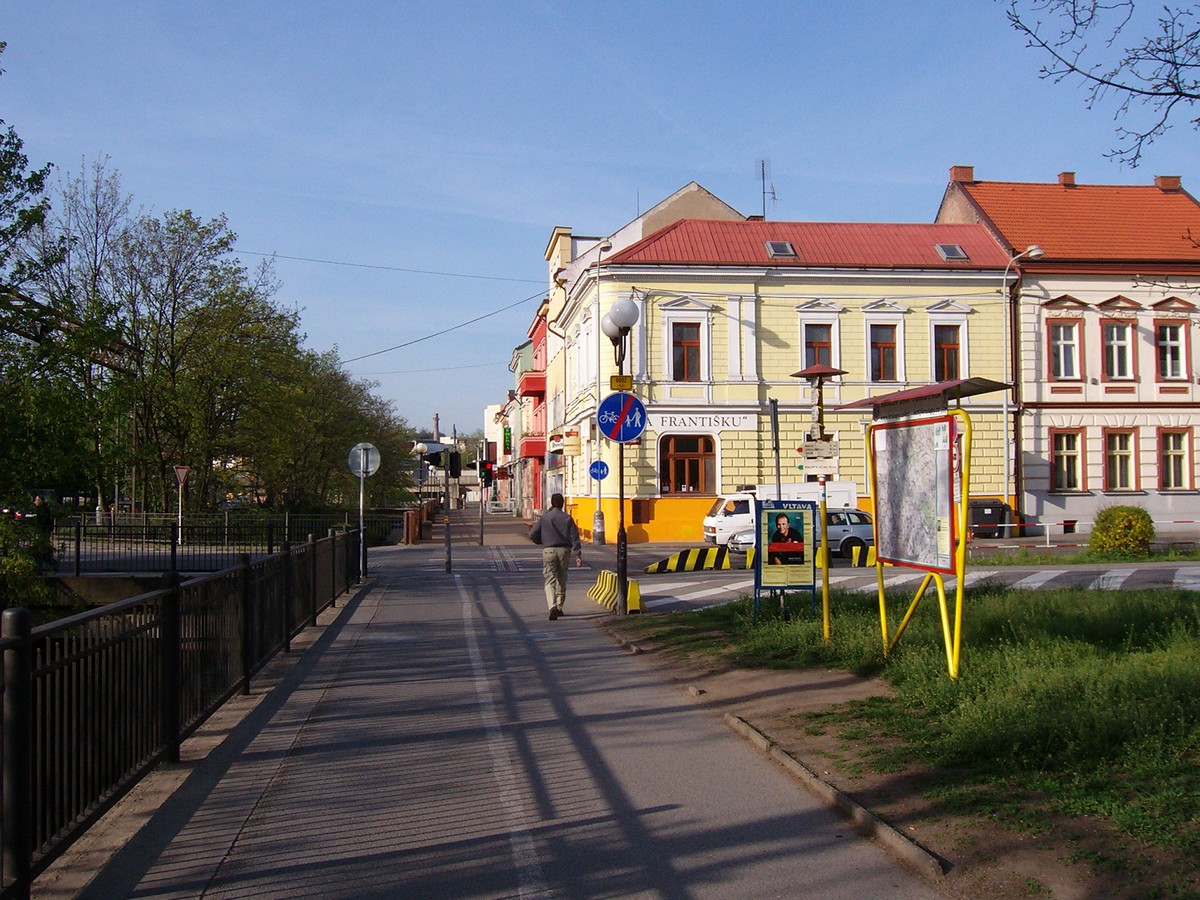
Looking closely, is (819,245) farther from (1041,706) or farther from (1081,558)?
(1041,706)

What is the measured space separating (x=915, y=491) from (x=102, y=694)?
6.39m

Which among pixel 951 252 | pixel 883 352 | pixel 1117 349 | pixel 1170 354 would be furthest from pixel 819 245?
pixel 1170 354

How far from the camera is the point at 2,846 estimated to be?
13.8ft

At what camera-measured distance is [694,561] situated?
77.8ft

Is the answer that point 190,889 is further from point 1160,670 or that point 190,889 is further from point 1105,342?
point 1105,342

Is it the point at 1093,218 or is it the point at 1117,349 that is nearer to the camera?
the point at 1117,349

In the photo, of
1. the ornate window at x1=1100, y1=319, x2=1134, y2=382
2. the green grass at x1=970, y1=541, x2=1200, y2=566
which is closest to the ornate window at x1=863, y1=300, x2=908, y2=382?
the ornate window at x1=1100, y1=319, x2=1134, y2=382

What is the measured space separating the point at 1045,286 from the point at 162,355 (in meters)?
32.1

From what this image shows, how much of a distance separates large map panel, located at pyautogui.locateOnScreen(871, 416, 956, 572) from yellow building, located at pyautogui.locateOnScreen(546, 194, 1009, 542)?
2688cm

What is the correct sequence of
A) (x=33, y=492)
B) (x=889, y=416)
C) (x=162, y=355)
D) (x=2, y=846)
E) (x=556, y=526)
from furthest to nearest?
1. (x=162, y=355)
2. (x=33, y=492)
3. (x=556, y=526)
4. (x=889, y=416)
5. (x=2, y=846)

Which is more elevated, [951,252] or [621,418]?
[951,252]

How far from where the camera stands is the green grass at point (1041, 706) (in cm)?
539

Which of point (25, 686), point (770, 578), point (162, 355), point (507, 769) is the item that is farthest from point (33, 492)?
point (162, 355)

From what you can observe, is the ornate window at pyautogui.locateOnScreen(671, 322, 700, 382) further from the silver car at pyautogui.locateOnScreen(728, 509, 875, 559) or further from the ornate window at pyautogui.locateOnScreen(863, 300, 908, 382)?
the silver car at pyautogui.locateOnScreen(728, 509, 875, 559)
